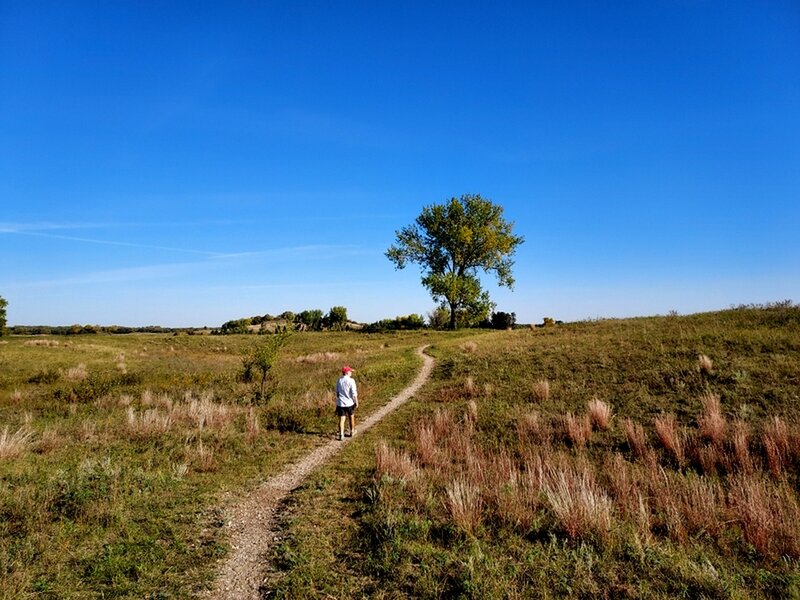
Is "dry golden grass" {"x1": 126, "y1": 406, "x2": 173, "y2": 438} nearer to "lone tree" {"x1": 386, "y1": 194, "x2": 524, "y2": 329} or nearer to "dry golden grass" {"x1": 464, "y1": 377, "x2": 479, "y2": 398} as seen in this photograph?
"dry golden grass" {"x1": 464, "y1": 377, "x2": 479, "y2": 398}

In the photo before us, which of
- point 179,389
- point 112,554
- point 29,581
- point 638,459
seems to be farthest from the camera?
point 179,389

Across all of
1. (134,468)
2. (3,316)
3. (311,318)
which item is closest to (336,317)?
(311,318)

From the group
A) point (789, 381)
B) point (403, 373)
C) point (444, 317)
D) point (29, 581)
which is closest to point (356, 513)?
point (29, 581)

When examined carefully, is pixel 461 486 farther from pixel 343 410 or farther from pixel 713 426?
pixel 713 426

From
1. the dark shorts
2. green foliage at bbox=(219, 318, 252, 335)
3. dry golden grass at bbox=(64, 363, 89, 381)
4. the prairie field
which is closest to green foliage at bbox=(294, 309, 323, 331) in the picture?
green foliage at bbox=(219, 318, 252, 335)

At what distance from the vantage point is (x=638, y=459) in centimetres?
1049

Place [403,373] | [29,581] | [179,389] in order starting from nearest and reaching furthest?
[29,581] → [179,389] → [403,373]

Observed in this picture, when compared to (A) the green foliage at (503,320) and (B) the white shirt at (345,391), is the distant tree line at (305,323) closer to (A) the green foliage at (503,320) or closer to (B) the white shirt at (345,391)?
(A) the green foliage at (503,320)

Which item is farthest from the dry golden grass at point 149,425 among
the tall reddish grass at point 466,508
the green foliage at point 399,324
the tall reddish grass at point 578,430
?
the green foliage at point 399,324

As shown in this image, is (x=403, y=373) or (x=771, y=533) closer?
(x=771, y=533)

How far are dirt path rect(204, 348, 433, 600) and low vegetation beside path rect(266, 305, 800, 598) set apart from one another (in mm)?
358

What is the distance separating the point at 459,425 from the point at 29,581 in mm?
11081

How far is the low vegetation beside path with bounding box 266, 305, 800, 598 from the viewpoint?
17.7 ft

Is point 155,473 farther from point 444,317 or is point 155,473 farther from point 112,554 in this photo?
point 444,317
